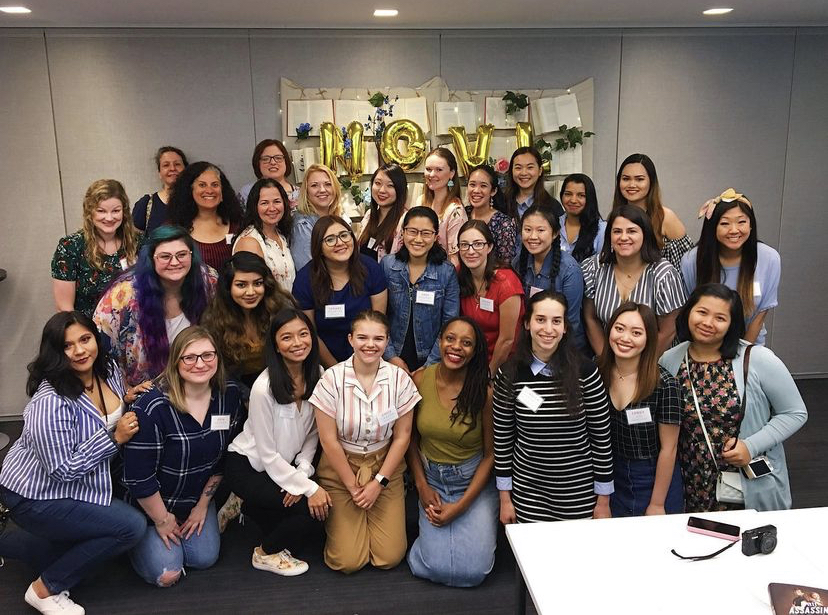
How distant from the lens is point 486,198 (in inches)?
155

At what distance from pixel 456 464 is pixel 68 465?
1619 millimetres

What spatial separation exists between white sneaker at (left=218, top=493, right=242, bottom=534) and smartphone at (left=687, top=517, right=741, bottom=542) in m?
2.23

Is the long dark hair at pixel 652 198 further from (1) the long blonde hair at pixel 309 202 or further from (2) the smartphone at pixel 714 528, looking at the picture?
(2) the smartphone at pixel 714 528

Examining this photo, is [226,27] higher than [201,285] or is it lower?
higher

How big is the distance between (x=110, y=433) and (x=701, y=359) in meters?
2.48

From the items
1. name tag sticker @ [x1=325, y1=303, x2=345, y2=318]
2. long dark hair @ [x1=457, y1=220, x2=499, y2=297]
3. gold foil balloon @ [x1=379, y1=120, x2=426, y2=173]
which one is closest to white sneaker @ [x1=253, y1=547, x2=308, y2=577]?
name tag sticker @ [x1=325, y1=303, x2=345, y2=318]

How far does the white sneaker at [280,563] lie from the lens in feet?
9.87

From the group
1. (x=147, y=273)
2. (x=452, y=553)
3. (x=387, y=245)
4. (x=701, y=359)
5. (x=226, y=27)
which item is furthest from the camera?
(x=226, y=27)

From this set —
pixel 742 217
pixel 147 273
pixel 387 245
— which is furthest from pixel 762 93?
pixel 147 273

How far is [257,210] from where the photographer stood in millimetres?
3648

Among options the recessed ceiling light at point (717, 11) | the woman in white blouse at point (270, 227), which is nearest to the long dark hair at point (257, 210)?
the woman in white blouse at point (270, 227)

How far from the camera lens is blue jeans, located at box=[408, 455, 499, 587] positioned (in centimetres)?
288

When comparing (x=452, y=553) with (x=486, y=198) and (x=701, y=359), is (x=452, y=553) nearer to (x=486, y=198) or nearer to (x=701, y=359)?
(x=701, y=359)

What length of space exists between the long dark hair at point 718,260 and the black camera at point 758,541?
62.3 inches
